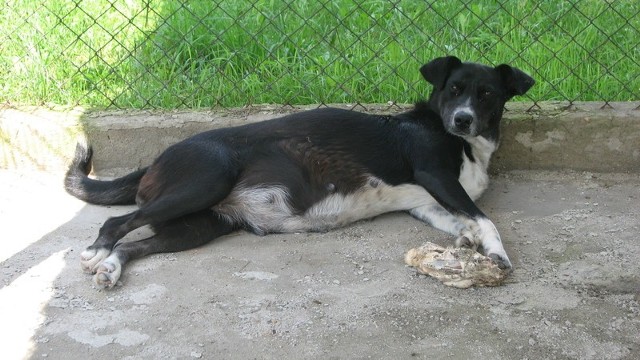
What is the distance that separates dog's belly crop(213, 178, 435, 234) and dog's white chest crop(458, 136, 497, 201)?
10.6 inches

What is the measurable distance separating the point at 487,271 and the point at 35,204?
8.52 feet

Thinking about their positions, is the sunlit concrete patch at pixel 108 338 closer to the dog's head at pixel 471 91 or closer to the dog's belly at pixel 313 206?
the dog's belly at pixel 313 206

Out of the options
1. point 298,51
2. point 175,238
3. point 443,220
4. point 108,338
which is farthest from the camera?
point 298,51

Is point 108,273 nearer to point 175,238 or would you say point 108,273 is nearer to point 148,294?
point 148,294

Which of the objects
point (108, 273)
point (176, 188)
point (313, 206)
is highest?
point (176, 188)

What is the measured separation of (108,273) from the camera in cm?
352

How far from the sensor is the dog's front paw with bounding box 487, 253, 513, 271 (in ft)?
11.8

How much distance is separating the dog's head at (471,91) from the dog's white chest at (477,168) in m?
0.08

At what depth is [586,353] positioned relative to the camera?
9.75ft

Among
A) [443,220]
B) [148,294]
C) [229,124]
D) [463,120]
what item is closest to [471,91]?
[463,120]

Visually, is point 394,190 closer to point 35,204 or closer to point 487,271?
Answer: point 487,271

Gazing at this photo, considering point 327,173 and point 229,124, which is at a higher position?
point 229,124

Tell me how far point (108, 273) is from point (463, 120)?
6.43ft

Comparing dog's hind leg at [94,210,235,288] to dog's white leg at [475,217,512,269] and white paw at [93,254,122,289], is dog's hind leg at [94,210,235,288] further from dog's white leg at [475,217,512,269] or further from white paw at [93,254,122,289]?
dog's white leg at [475,217,512,269]
